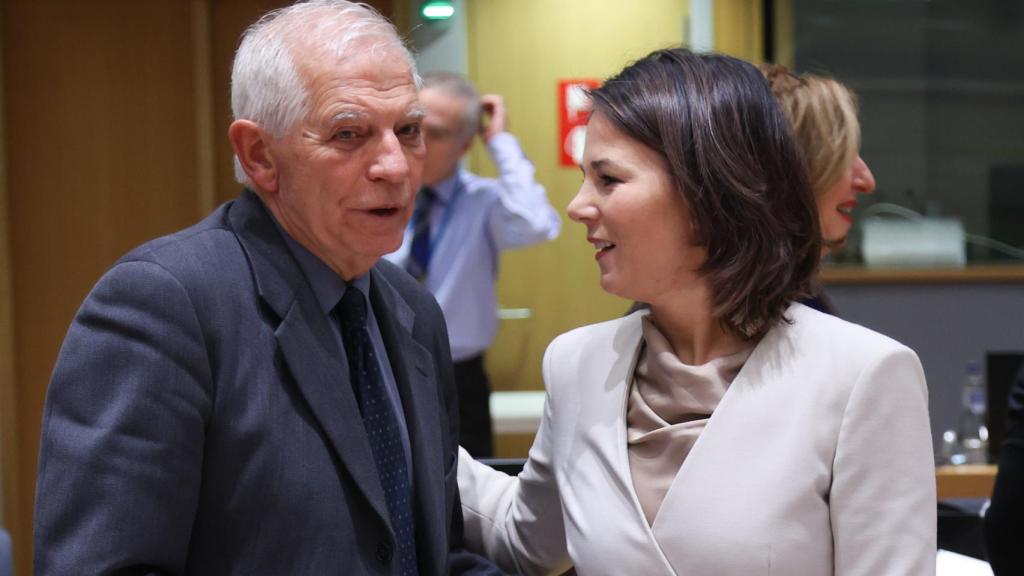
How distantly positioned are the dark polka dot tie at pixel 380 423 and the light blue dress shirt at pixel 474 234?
2.44m

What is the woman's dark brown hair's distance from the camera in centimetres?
146

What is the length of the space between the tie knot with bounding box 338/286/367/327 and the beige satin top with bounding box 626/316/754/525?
39 centimetres

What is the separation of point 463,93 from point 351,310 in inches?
99.4

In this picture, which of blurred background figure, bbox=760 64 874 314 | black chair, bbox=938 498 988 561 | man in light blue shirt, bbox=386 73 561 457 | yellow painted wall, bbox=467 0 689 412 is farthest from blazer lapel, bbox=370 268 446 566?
yellow painted wall, bbox=467 0 689 412

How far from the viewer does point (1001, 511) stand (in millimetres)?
1924

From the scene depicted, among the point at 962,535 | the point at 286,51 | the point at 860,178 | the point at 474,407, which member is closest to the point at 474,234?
the point at 474,407

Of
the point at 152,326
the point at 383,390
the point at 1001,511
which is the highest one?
the point at 152,326

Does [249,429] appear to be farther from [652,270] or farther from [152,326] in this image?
[652,270]

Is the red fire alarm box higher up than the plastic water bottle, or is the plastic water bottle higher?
the red fire alarm box

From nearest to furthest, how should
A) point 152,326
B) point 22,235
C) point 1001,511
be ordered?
point 152,326
point 1001,511
point 22,235

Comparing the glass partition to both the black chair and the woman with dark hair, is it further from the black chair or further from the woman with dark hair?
the woman with dark hair

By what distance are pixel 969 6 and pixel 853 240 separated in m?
1.26

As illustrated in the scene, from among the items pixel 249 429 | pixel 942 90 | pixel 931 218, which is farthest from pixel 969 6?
pixel 249 429

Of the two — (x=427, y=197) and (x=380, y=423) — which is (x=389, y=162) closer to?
(x=380, y=423)
